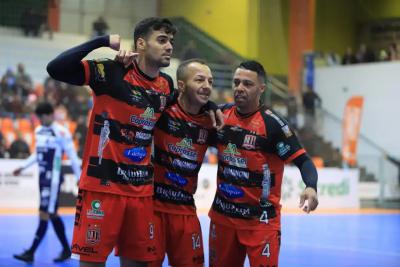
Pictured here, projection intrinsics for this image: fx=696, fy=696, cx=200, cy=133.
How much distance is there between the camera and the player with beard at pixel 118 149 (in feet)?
15.7

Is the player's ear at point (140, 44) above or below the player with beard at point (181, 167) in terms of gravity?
above

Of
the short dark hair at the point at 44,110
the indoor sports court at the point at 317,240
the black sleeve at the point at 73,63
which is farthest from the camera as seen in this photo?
the indoor sports court at the point at 317,240

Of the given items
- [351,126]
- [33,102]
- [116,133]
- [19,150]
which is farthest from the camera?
[351,126]

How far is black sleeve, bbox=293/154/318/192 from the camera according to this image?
5145 mm

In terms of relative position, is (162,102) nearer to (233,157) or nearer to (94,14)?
(233,157)

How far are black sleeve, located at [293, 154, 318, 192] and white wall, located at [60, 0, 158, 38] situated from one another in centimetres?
1886

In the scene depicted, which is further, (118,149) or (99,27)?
(99,27)

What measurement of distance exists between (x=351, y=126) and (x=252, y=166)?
20.7m

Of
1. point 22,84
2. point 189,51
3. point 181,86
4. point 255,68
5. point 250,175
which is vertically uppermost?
point 189,51

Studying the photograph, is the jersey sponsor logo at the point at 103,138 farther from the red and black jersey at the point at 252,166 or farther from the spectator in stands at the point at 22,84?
the spectator in stands at the point at 22,84

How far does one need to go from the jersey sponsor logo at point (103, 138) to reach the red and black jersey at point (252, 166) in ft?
3.47

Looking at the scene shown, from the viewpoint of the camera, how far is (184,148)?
5.38 meters

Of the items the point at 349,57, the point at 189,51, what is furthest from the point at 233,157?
the point at 349,57

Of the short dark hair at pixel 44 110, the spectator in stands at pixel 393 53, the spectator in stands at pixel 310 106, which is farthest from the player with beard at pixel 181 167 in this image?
the spectator in stands at pixel 310 106
